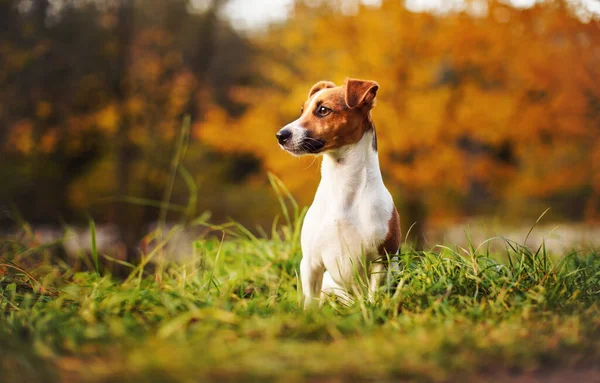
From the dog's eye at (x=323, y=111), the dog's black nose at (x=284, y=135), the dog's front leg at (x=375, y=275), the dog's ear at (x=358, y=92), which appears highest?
the dog's ear at (x=358, y=92)

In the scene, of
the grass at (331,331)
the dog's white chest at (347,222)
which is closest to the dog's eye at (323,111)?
the dog's white chest at (347,222)

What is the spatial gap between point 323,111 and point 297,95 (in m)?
5.44

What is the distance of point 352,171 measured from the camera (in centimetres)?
302

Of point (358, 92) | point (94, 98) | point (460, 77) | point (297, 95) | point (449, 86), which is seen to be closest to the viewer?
point (358, 92)

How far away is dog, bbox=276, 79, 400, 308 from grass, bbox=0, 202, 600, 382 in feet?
0.60

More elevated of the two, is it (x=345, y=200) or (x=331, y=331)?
(x=345, y=200)

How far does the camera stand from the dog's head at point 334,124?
3012 mm

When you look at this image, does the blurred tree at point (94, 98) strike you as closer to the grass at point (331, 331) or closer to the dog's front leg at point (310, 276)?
the grass at point (331, 331)

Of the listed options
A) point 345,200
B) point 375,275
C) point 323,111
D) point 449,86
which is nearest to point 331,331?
point 375,275

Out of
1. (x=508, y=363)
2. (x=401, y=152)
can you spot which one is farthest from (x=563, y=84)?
(x=508, y=363)

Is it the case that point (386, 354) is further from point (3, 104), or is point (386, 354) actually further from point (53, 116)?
point (53, 116)

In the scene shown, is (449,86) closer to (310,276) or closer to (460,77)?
(460,77)

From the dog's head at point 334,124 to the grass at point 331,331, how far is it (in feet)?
2.36

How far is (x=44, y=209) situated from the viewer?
491 inches
